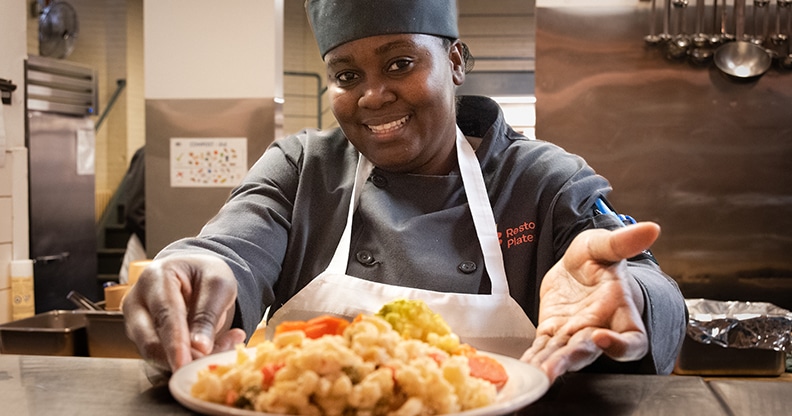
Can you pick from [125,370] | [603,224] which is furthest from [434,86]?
[125,370]

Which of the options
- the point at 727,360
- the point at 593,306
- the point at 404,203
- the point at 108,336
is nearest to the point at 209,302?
the point at 593,306

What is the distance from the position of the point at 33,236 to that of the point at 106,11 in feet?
15.9

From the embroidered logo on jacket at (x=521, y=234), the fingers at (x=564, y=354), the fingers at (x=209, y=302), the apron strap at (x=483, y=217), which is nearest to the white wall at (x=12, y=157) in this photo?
the apron strap at (x=483, y=217)

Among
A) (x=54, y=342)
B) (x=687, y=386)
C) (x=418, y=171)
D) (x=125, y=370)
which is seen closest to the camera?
(x=687, y=386)

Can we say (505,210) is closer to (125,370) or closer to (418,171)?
A: (418,171)

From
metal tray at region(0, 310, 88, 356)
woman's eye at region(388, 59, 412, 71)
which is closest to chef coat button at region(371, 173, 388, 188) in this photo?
woman's eye at region(388, 59, 412, 71)

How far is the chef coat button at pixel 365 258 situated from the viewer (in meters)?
1.78

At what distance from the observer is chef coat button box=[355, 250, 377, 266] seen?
1776mm

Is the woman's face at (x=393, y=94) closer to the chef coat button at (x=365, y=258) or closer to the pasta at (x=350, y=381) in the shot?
the chef coat button at (x=365, y=258)

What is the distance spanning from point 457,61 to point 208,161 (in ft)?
8.13

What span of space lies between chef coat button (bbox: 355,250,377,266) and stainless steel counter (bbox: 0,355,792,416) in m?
0.68

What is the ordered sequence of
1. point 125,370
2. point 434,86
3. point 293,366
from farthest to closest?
point 434,86 < point 125,370 < point 293,366

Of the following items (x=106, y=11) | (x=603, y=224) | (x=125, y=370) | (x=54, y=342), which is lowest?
(x=54, y=342)

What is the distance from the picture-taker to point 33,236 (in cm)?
450
